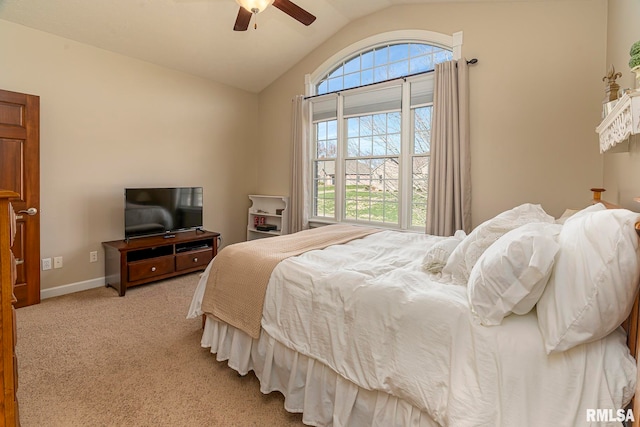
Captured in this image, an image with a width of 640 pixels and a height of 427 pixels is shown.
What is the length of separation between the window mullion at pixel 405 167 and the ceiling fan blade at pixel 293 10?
150 centimetres

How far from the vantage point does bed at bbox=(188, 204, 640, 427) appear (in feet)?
3.19

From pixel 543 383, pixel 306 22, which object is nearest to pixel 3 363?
pixel 543 383

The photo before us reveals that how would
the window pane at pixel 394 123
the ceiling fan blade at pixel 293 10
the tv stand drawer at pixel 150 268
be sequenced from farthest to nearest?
the window pane at pixel 394 123
the tv stand drawer at pixel 150 268
the ceiling fan blade at pixel 293 10

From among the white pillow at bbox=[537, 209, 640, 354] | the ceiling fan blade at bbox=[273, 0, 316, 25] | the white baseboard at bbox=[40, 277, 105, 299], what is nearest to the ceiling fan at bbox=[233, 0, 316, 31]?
the ceiling fan blade at bbox=[273, 0, 316, 25]

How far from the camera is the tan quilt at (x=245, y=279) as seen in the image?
1.83m

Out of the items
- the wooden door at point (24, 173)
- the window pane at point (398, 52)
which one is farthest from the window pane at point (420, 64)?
the wooden door at point (24, 173)

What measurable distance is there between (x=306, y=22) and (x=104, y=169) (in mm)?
2809

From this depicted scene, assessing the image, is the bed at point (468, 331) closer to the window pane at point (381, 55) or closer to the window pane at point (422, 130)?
the window pane at point (422, 130)

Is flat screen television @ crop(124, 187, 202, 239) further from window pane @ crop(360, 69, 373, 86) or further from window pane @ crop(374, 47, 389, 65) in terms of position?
window pane @ crop(374, 47, 389, 65)

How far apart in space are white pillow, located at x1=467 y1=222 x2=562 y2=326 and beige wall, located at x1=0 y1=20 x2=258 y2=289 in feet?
13.1

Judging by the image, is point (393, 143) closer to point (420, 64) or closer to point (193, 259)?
point (420, 64)

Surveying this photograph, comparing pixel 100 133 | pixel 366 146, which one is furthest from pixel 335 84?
pixel 100 133

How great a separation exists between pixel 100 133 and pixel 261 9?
2.57 metres

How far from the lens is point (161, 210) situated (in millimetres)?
3828
